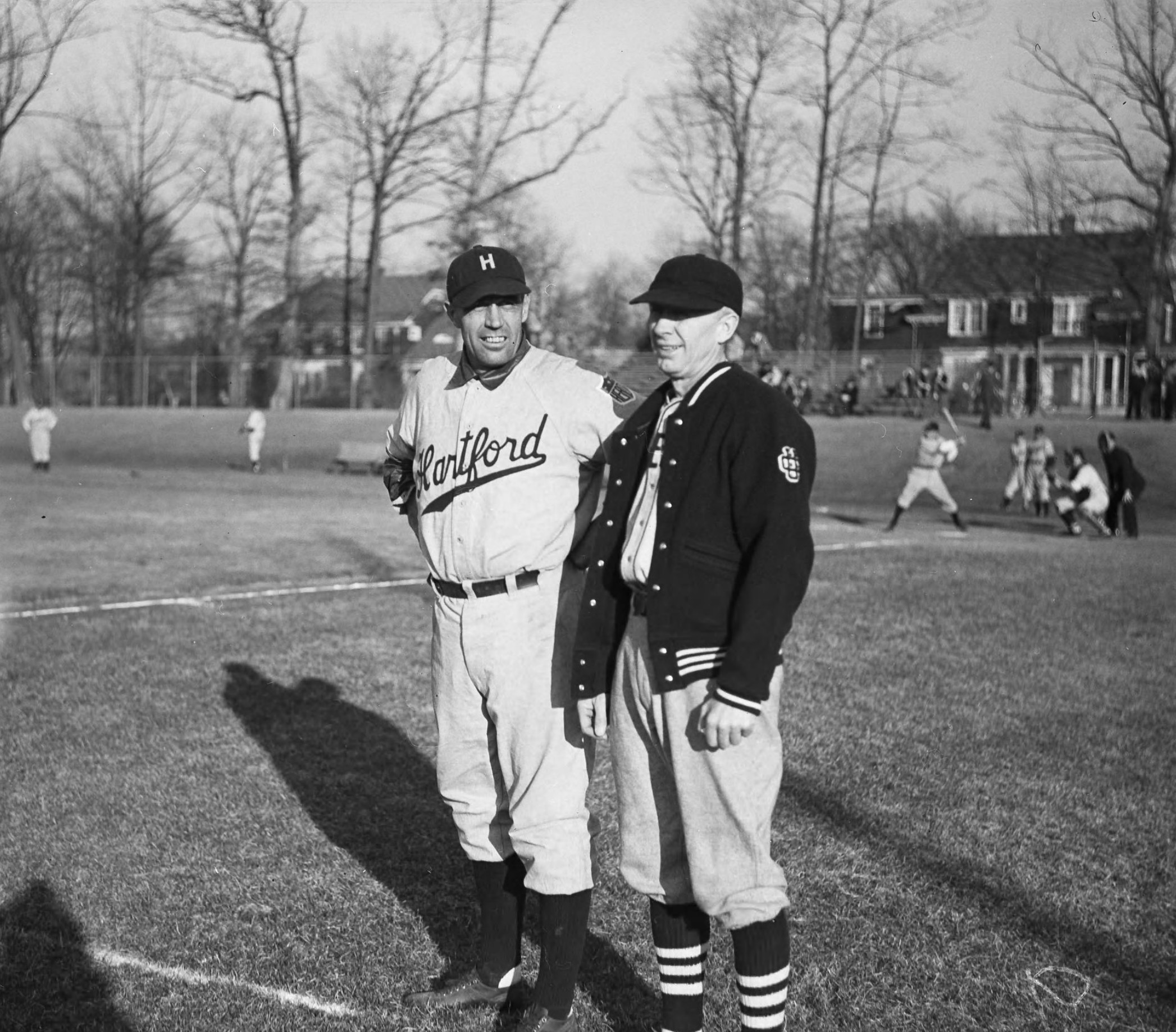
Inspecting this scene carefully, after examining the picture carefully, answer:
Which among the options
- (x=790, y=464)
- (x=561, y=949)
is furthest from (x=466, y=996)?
(x=790, y=464)

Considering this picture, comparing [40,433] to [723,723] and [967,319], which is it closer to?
[723,723]

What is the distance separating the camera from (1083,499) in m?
23.0

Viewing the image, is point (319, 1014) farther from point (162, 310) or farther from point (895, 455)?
point (162, 310)

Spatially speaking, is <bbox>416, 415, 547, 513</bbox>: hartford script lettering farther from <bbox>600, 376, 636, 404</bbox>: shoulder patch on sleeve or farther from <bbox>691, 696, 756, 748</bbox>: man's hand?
<bbox>691, 696, 756, 748</bbox>: man's hand

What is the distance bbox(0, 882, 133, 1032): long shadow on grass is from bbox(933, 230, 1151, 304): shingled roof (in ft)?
147

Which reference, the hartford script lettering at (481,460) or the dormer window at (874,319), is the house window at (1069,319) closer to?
the dormer window at (874,319)

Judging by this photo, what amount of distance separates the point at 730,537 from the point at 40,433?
31985mm

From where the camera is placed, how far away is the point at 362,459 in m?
35.4

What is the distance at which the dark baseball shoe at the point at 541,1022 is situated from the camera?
13.1ft

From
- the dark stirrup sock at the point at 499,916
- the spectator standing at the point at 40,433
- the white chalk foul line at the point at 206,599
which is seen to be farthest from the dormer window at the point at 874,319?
the dark stirrup sock at the point at 499,916

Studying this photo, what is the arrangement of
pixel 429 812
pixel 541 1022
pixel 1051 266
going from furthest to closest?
1. pixel 1051 266
2. pixel 429 812
3. pixel 541 1022

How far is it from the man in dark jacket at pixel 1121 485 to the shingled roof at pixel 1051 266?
23.9 m

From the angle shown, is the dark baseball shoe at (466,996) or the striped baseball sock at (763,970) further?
the dark baseball shoe at (466,996)

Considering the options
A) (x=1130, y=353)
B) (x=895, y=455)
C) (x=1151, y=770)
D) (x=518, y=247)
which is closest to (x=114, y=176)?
(x=518, y=247)
